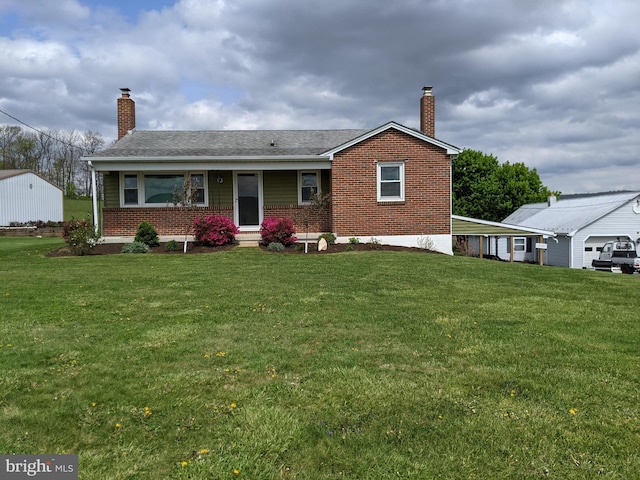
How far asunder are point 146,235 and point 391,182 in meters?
8.39

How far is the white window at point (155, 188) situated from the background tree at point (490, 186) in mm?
32384

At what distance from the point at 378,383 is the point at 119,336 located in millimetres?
3150

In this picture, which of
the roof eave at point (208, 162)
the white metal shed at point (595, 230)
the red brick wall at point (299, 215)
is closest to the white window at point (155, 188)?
the roof eave at point (208, 162)

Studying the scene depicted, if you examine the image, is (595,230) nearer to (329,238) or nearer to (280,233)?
(329,238)

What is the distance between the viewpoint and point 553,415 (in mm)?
3301

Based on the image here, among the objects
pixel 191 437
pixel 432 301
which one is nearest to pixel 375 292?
pixel 432 301

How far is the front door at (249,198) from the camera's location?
16641mm

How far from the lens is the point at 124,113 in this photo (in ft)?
61.8

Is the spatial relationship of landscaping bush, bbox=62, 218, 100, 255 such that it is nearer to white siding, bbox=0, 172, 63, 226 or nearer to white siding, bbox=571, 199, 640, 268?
white siding, bbox=0, 172, 63, 226

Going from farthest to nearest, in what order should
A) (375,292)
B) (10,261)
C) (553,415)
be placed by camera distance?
(10,261)
(375,292)
(553,415)

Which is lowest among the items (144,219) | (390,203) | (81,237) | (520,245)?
(520,245)

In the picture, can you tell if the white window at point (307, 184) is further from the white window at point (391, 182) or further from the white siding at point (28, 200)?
the white siding at point (28, 200)

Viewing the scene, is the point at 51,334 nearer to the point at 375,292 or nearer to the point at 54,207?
the point at 375,292

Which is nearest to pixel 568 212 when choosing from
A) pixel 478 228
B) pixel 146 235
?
pixel 478 228
